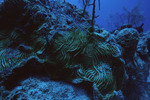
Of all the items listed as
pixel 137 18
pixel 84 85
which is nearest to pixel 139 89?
pixel 84 85

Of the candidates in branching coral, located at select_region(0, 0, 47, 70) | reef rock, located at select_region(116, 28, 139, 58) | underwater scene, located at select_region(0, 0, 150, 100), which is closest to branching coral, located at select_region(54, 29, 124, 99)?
underwater scene, located at select_region(0, 0, 150, 100)

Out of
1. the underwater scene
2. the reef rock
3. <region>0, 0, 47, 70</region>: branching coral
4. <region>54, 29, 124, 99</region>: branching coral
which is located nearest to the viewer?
the underwater scene

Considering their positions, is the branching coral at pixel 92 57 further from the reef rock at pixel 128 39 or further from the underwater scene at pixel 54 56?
the reef rock at pixel 128 39

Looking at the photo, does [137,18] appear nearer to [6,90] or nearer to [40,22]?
[40,22]

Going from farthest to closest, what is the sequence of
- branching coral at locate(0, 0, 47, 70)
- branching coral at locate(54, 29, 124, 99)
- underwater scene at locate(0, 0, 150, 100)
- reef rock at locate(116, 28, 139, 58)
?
reef rock at locate(116, 28, 139, 58) < branching coral at locate(0, 0, 47, 70) < branching coral at locate(54, 29, 124, 99) < underwater scene at locate(0, 0, 150, 100)

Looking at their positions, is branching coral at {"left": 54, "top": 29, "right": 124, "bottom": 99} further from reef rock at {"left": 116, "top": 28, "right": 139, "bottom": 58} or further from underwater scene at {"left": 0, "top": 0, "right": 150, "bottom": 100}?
reef rock at {"left": 116, "top": 28, "right": 139, "bottom": 58}

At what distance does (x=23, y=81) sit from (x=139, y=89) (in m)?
3.31

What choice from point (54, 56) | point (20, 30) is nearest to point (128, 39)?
point (54, 56)

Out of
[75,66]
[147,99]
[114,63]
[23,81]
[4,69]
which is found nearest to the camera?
[23,81]

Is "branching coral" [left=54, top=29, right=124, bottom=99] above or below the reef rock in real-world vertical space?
below

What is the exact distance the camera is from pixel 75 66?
186 cm

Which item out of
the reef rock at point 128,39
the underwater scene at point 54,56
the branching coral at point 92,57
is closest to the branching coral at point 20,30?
the underwater scene at point 54,56

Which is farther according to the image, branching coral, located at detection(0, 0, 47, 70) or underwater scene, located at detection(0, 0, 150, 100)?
branching coral, located at detection(0, 0, 47, 70)

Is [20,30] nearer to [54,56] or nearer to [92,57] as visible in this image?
[54,56]
